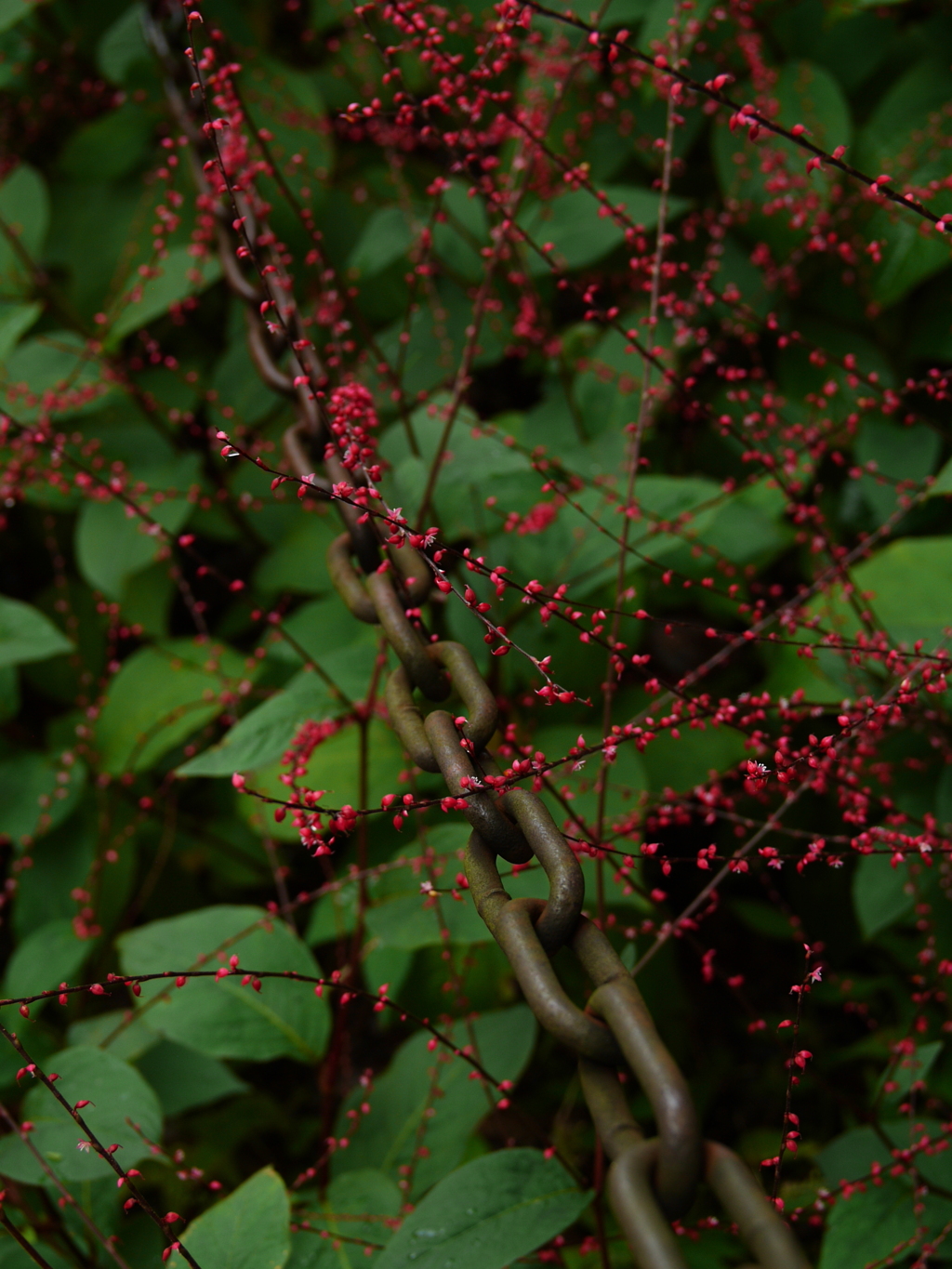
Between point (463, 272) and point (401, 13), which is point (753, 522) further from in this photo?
point (401, 13)

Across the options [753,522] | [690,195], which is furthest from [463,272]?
[753,522]

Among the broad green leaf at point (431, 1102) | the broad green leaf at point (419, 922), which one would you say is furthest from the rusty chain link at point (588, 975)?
the broad green leaf at point (431, 1102)

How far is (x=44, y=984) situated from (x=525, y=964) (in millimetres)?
1392

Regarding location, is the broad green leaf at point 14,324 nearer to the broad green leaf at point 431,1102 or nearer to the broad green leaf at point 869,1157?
the broad green leaf at point 431,1102

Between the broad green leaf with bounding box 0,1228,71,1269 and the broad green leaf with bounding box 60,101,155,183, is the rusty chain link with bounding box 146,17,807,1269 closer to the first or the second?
the broad green leaf with bounding box 0,1228,71,1269

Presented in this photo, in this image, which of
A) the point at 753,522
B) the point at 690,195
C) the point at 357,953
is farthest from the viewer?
the point at 690,195

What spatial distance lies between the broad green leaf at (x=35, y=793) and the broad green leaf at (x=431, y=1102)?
799mm

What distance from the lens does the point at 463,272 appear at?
194 cm

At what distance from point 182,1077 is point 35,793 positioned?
2.11ft

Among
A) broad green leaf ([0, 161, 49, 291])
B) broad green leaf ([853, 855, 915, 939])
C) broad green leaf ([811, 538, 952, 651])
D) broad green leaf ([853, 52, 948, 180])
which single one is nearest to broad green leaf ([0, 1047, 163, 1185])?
broad green leaf ([853, 855, 915, 939])

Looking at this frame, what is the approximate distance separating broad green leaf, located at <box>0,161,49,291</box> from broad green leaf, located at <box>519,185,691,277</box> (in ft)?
3.76

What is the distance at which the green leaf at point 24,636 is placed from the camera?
62.3 inches

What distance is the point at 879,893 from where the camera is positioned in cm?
140

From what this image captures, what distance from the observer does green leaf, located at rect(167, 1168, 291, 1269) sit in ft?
3.06
